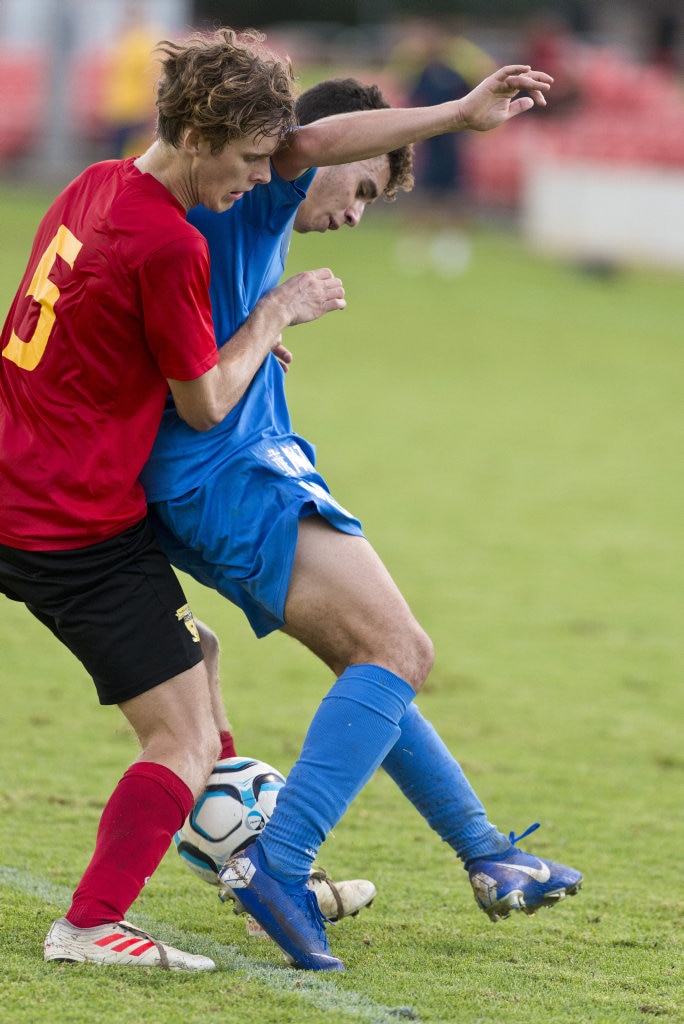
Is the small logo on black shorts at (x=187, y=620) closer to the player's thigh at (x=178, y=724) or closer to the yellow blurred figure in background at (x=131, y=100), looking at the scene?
the player's thigh at (x=178, y=724)

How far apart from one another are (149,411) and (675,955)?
5.86 feet

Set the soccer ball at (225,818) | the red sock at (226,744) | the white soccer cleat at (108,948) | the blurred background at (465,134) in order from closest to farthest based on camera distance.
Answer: the white soccer cleat at (108,948) < the soccer ball at (225,818) < the red sock at (226,744) < the blurred background at (465,134)

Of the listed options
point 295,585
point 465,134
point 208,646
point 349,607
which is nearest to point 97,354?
point 295,585

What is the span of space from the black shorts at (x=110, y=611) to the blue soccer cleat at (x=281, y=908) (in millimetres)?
454

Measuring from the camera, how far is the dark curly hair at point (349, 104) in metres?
3.74

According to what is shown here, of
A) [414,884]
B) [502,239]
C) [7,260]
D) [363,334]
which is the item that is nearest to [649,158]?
[502,239]

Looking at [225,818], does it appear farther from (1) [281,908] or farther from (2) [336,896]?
(1) [281,908]

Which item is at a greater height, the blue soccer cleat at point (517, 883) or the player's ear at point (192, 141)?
the player's ear at point (192, 141)

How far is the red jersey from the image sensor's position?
122 inches

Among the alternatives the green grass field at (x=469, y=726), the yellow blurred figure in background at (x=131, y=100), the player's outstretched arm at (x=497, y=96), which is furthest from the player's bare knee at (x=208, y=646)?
the yellow blurred figure in background at (x=131, y=100)

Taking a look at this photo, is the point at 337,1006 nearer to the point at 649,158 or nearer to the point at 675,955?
the point at 675,955

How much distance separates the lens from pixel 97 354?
3176 millimetres

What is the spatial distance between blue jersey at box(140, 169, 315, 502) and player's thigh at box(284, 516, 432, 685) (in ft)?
0.91

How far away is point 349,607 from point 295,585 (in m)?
0.13
